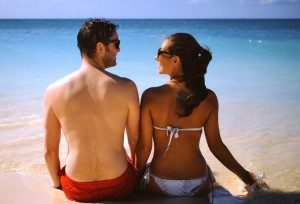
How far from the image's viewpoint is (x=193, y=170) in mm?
2545

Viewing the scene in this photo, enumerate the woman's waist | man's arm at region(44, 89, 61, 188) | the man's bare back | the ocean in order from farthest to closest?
the ocean, the woman's waist, man's arm at region(44, 89, 61, 188), the man's bare back

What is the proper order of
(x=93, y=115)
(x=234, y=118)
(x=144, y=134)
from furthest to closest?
(x=234, y=118), (x=144, y=134), (x=93, y=115)

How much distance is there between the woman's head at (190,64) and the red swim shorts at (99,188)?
2.14ft

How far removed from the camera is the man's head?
2.43 m

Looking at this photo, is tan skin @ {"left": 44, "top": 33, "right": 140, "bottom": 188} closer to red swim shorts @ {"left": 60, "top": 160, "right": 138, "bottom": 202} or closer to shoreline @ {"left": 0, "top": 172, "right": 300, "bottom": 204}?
red swim shorts @ {"left": 60, "top": 160, "right": 138, "bottom": 202}

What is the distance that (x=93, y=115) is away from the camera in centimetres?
233

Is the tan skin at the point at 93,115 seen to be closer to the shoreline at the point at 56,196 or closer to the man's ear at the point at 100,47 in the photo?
the man's ear at the point at 100,47

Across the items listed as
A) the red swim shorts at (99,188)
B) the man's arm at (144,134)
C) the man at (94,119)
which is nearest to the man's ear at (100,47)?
the man at (94,119)

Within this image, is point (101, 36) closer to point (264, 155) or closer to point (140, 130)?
point (140, 130)

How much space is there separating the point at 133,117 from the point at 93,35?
2.14 feet

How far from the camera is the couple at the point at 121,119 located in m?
2.35

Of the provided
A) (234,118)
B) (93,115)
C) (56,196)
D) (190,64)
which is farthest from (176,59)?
(234,118)

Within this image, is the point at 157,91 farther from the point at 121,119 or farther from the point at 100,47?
the point at 100,47

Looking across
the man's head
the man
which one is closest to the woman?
the man
